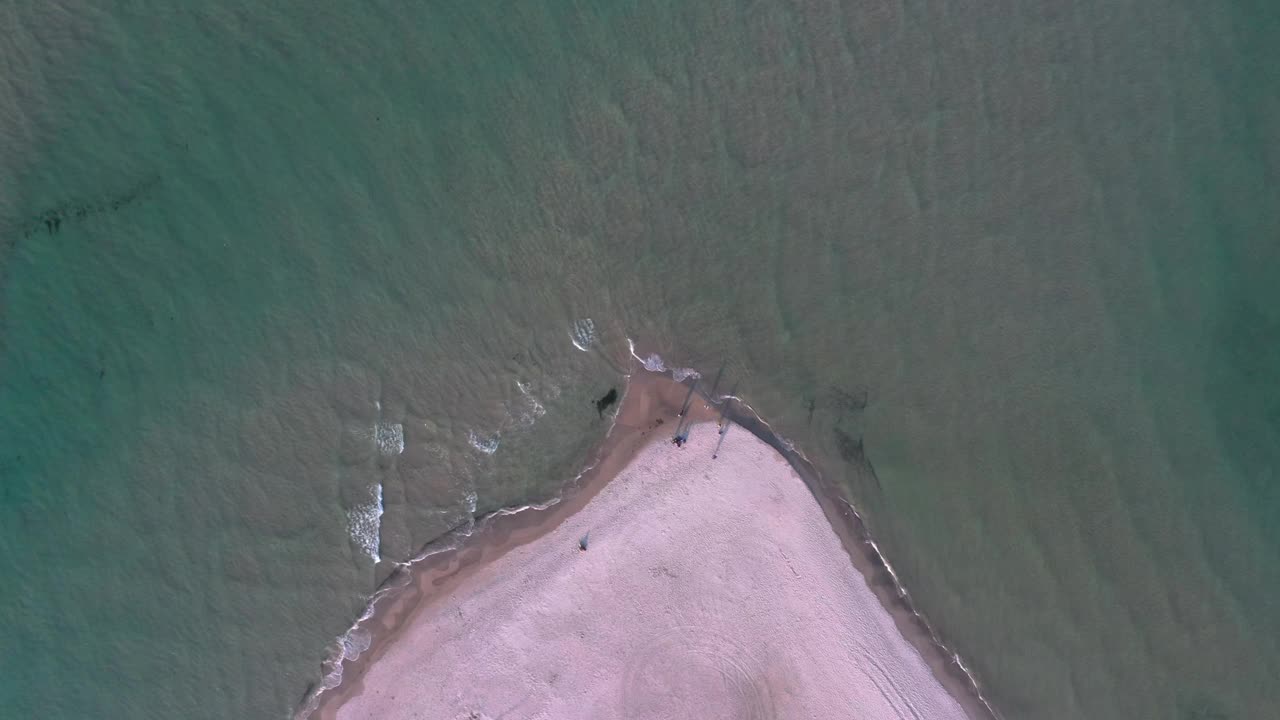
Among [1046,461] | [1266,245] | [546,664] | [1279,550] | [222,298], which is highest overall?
[1266,245]

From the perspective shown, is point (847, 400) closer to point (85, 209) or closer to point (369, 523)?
point (369, 523)

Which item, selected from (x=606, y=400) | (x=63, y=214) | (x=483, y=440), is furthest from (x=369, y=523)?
(x=63, y=214)

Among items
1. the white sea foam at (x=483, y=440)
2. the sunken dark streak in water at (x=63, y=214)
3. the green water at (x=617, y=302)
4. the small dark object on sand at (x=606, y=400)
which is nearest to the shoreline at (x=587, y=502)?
the small dark object on sand at (x=606, y=400)

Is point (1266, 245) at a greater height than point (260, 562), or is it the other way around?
point (1266, 245)

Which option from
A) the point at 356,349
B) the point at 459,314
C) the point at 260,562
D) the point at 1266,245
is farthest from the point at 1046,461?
the point at 260,562

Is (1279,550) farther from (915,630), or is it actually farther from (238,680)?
(238,680)

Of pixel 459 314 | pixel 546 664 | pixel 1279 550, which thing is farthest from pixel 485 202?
pixel 1279 550
